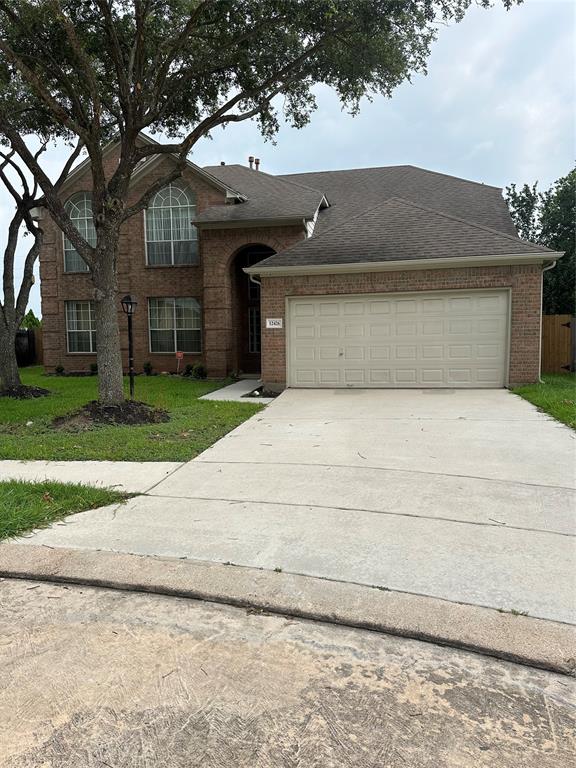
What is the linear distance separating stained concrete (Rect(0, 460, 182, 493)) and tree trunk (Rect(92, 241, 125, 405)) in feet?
10.5

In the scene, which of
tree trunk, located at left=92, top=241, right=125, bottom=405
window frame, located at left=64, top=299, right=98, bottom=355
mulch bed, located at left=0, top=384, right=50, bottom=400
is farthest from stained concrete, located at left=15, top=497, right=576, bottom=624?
window frame, located at left=64, top=299, right=98, bottom=355

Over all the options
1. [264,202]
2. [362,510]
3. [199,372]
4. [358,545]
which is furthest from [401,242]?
[358,545]

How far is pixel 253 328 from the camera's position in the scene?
63.3 feet

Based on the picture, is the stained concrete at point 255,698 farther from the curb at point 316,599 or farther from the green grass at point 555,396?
the green grass at point 555,396

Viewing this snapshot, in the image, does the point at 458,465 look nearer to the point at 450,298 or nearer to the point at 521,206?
the point at 450,298

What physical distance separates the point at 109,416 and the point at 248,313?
10.6 meters

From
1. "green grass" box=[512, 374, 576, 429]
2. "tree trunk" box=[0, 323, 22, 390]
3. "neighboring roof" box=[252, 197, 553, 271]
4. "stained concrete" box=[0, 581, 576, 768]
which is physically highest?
"neighboring roof" box=[252, 197, 553, 271]

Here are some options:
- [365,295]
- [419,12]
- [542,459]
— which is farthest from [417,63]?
[542,459]

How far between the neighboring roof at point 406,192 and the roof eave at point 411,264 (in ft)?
14.5

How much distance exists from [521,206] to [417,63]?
11370 millimetres

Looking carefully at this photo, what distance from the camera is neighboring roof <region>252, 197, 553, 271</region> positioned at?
12227 mm

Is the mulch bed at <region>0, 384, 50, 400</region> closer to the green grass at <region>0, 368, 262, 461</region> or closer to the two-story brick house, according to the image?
the green grass at <region>0, 368, 262, 461</region>

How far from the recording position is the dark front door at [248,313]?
1864cm

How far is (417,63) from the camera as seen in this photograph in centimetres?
1135
